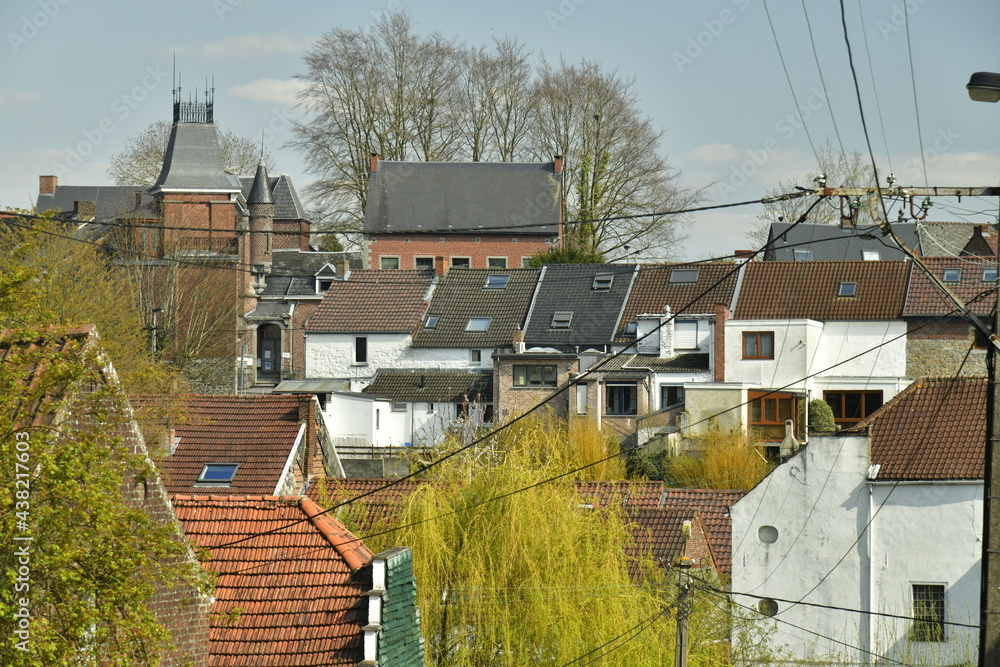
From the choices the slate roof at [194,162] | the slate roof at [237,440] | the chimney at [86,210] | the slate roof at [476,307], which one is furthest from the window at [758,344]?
the chimney at [86,210]

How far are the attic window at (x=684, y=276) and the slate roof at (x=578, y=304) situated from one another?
158cm

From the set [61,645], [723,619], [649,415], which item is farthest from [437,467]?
[649,415]

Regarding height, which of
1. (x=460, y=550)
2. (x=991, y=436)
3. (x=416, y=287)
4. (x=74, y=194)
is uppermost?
(x=74, y=194)

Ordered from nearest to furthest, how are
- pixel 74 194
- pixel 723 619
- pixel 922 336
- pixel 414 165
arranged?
pixel 723 619 → pixel 922 336 → pixel 414 165 → pixel 74 194

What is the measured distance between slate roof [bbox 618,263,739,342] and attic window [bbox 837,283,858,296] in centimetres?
368

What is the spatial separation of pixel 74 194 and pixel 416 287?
2665 cm

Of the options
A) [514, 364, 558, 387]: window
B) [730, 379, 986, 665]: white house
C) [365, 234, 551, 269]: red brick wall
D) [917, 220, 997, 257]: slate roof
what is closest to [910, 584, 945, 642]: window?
[730, 379, 986, 665]: white house

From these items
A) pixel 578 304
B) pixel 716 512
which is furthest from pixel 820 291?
pixel 716 512

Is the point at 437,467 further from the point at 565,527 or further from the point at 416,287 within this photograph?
the point at 416,287

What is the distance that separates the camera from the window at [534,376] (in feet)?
135

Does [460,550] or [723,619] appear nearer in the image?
[460,550]

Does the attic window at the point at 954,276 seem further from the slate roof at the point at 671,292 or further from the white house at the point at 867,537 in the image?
the white house at the point at 867,537

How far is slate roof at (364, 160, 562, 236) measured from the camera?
5841 centimetres

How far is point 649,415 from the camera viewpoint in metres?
38.7
